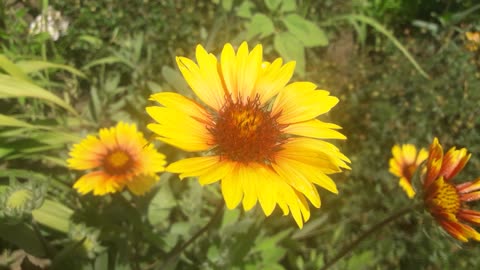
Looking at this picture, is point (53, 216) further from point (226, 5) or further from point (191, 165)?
point (226, 5)

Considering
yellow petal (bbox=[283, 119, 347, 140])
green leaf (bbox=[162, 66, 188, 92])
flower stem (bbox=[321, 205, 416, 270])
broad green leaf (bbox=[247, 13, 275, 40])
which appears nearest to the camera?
yellow petal (bbox=[283, 119, 347, 140])

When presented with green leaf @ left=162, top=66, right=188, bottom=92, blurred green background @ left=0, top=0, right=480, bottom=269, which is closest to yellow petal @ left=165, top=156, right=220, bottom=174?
blurred green background @ left=0, top=0, right=480, bottom=269

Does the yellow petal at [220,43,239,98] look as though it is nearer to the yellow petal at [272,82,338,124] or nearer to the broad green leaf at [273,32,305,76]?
the yellow petal at [272,82,338,124]

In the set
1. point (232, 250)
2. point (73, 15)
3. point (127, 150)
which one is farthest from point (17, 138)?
point (73, 15)

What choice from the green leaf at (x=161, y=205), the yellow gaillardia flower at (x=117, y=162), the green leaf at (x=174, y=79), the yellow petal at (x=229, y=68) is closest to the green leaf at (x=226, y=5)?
the green leaf at (x=174, y=79)

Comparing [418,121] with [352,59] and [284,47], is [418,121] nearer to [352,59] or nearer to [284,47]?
[352,59]

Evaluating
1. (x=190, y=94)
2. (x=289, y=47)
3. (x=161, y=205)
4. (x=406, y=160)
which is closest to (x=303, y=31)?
(x=289, y=47)
